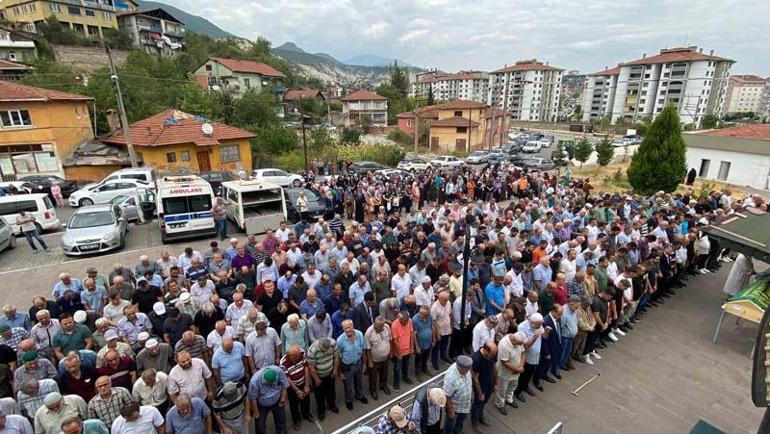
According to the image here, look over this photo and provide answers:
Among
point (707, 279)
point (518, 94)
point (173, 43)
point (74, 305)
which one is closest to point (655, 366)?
point (707, 279)

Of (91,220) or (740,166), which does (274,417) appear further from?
(740,166)

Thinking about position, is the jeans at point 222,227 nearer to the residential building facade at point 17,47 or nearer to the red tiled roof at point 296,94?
the residential building facade at point 17,47

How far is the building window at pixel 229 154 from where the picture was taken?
25.8 meters

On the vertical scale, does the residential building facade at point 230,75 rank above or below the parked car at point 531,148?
above

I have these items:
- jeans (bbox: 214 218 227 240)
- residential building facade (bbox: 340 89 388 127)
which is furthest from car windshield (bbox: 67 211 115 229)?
residential building facade (bbox: 340 89 388 127)

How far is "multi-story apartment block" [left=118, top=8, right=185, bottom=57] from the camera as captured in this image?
65625 millimetres

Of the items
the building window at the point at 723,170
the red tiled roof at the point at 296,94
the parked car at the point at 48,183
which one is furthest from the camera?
the red tiled roof at the point at 296,94

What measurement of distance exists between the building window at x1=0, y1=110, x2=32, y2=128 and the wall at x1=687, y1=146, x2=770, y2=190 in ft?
149

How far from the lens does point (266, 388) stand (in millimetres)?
4742

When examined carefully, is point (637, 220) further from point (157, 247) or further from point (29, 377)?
point (157, 247)

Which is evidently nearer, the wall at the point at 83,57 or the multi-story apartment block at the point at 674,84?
the wall at the point at 83,57

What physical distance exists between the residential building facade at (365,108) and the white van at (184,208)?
51.5m

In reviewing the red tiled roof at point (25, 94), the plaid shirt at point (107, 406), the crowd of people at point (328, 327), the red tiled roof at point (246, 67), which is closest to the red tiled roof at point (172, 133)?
the red tiled roof at point (25, 94)

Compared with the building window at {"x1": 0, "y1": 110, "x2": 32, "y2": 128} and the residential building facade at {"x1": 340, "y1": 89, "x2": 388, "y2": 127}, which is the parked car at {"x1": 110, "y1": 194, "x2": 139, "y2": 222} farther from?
the residential building facade at {"x1": 340, "y1": 89, "x2": 388, "y2": 127}
